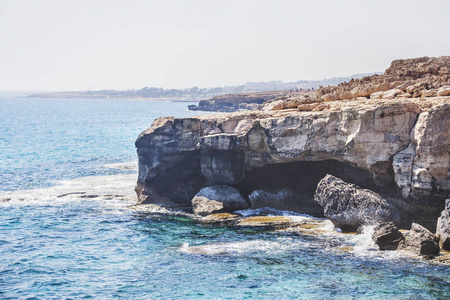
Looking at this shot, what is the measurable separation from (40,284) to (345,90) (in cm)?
2375

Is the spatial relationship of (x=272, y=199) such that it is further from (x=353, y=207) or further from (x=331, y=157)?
(x=353, y=207)

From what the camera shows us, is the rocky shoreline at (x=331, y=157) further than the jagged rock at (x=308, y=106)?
No

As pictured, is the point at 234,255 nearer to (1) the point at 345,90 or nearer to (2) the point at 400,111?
(2) the point at 400,111

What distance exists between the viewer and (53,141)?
78.0 meters

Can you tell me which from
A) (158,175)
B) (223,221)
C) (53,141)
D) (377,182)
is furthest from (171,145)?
(53,141)

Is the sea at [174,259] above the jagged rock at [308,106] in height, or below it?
below

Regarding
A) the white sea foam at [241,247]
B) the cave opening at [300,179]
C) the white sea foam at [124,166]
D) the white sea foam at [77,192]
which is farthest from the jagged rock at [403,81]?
the white sea foam at [124,166]

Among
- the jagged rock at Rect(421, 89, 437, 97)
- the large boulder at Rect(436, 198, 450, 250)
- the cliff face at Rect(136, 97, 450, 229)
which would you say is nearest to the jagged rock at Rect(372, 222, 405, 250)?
the large boulder at Rect(436, 198, 450, 250)

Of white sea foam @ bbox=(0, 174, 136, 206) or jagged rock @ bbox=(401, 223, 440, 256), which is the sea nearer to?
white sea foam @ bbox=(0, 174, 136, 206)

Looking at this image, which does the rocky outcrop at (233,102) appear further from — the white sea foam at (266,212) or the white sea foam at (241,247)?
the white sea foam at (241,247)

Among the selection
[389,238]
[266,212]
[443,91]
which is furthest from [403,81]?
[389,238]

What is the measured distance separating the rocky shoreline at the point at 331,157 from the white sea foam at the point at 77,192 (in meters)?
3.12

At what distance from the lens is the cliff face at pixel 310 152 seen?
25969mm

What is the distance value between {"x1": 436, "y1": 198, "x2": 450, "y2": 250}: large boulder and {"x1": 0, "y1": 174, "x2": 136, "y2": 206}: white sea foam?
20914 mm
